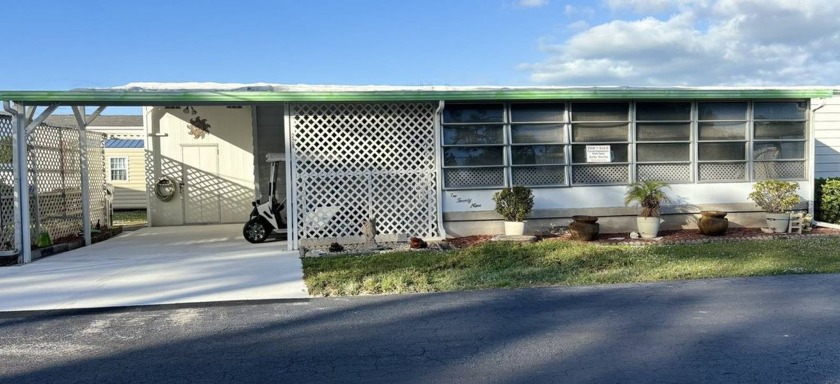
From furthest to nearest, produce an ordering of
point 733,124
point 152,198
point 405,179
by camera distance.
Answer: point 152,198 < point 733,124 < point 405,179

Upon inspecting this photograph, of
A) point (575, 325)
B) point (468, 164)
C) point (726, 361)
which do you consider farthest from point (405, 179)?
point (726, 361)

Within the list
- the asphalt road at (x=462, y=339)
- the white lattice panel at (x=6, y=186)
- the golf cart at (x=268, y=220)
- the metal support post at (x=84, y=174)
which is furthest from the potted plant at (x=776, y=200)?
the white lattice panel at (x=6, y=186)

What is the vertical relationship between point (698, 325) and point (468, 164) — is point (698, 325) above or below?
below

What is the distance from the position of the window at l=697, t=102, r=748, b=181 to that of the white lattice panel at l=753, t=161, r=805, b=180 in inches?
10.5

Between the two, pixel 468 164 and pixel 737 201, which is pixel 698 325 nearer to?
pixel 468 164

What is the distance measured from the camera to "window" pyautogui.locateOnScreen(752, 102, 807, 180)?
12.1 meters

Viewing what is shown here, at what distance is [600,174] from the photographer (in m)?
11.9

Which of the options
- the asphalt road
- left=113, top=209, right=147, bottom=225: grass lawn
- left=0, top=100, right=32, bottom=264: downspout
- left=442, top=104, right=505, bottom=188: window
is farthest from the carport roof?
left=113, top=209, right=147, bottom=225: grass lawn

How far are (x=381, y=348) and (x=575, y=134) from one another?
776 cm

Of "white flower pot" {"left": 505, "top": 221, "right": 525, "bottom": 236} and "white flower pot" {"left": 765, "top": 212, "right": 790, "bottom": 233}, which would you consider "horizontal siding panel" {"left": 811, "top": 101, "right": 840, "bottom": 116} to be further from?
"white flower pot" {"left": 505, "top": 221, "right": 525, "bottom": 236}

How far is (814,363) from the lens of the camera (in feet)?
14.7

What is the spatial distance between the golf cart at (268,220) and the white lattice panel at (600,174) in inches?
214

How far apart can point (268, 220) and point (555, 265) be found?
5706mm

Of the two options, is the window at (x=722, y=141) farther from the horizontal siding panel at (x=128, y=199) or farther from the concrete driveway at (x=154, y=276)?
the horizontal siding panel at (x=128, y=199)
